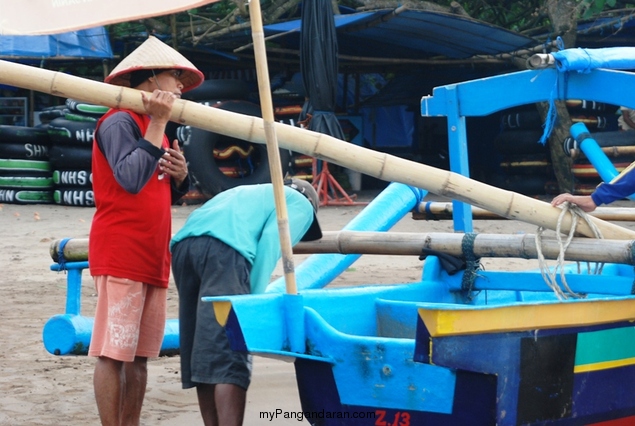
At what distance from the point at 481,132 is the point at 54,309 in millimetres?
8681

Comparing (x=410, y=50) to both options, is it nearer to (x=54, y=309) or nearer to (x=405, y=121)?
(x=405, y=121)

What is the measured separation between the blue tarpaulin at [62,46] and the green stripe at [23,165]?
1.26m

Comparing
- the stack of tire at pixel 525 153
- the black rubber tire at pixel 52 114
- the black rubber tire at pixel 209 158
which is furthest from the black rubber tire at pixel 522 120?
the black rubber tire at pixel 52 114

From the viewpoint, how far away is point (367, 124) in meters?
13.5

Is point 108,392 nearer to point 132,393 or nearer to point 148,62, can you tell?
point 132,393

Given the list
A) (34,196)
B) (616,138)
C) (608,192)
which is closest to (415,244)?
(608,192)

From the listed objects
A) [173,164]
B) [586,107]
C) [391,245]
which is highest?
[586,107]

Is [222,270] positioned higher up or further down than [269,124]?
further down

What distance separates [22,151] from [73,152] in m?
0.75

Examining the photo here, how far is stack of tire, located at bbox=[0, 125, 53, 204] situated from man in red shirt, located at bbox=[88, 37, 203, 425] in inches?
330

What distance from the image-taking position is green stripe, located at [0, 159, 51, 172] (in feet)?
36.6

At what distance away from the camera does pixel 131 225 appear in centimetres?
318

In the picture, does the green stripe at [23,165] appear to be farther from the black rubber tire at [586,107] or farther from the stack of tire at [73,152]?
the black rubber tire at [586,107]

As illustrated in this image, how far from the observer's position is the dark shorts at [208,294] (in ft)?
9.99
